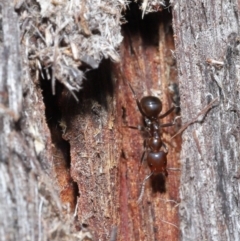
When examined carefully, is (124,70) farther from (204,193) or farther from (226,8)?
(204,193)

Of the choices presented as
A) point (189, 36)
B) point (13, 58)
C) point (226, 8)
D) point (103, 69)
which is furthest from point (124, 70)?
point (13, 58)

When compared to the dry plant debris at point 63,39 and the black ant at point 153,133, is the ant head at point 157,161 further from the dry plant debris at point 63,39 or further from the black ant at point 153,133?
the dry plant debris at point 63,39

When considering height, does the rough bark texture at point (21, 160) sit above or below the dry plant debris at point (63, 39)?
below

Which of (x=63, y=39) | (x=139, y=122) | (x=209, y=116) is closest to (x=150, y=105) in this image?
(x=139, y=122)

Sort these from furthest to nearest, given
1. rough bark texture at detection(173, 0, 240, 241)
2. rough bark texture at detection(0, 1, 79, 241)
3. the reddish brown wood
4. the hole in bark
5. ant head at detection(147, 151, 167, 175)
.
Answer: ant head at detection(147, 151, 167, 175) < the reddish brown wood < the hole in bark < rough bark texture at detection(173, 0, 240, 241) < rough bark texture at detection(0, 1, 79, 241)

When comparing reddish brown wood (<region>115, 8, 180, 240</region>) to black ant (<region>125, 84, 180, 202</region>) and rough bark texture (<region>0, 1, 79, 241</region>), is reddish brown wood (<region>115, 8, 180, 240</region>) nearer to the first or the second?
black ant (<region>125, 84, 180, 202</region>)

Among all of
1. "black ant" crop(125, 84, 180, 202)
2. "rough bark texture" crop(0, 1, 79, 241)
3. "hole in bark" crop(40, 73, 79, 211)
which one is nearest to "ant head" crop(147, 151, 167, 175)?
"black ant" crop(125, 84, 180, 202)

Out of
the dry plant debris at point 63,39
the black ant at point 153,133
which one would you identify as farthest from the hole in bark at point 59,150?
the black ant at point 153,133
